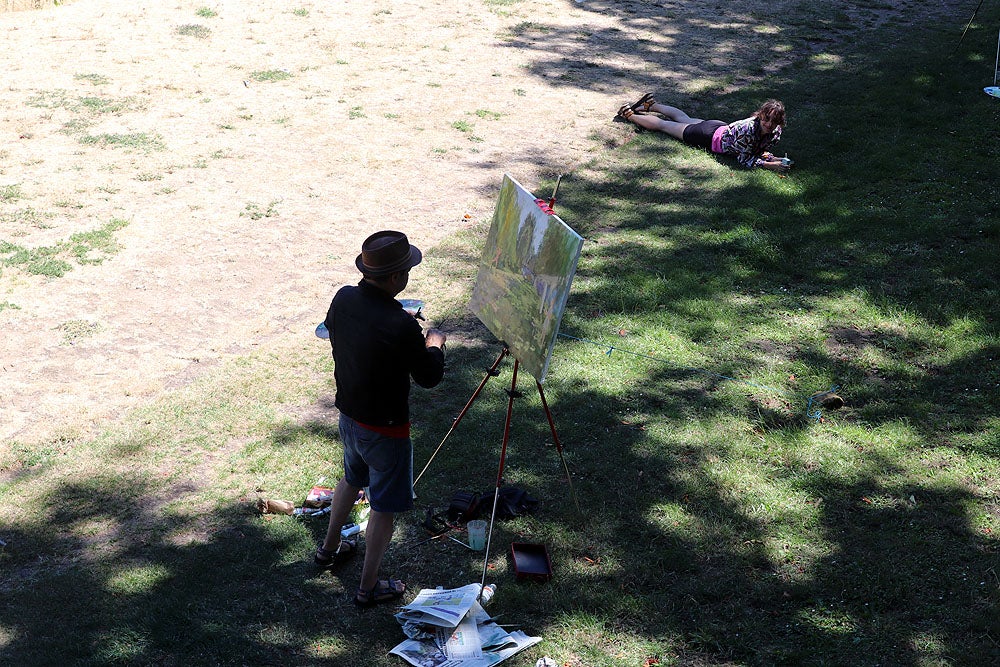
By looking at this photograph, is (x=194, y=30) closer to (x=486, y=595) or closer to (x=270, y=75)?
(x=270, y=75)

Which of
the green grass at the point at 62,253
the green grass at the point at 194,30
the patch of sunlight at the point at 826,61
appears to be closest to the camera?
the green grass at the point at 62,253

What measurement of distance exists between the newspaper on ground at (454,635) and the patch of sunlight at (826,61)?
35.6 feet

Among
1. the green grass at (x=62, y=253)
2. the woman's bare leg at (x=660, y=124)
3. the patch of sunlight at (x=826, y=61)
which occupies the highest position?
the patch of sunlight at (x=826, y=61)

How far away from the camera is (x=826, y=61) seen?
1302cm

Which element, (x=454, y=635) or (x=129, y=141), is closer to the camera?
(x=454, y=635)

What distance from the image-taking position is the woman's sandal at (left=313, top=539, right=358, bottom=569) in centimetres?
473

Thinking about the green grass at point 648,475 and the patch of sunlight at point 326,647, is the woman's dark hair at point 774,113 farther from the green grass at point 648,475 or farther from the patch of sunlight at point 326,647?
the patch of sunlight at point 326,647

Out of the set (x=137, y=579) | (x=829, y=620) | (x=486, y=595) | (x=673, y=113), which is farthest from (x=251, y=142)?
(x=829, y=620)

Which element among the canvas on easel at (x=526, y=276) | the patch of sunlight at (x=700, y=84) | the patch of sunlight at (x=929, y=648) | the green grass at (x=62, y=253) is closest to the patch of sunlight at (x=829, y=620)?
the patch of sunlight at (x=929, y=648)

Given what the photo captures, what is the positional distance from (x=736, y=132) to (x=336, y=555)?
7156 mm

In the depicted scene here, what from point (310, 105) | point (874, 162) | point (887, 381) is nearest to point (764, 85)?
point (874, 162)

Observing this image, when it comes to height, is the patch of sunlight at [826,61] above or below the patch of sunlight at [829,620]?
above

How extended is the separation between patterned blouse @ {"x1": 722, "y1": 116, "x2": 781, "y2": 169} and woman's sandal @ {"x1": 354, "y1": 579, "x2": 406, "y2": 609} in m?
6.97

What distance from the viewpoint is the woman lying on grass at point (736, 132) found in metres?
9.66
